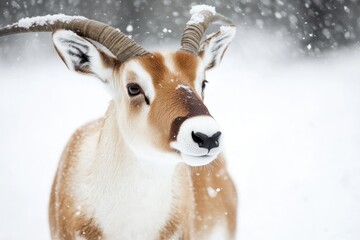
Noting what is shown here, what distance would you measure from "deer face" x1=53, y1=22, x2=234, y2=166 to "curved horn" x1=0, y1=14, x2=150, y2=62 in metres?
0.10

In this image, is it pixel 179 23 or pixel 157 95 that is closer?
pixel 157 95

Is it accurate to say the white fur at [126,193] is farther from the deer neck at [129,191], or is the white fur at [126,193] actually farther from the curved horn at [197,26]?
the curved horn at [197,26]

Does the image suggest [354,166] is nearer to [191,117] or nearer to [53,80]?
[191,117]

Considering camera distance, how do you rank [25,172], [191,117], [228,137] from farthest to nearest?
[228,137] < [25,172] < [191,117]

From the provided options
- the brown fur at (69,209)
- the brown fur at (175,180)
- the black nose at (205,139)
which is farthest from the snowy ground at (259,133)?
the black nose at (205,139)

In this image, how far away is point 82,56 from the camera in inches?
179

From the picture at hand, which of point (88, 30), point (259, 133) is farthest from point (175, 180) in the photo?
point (259, 133)

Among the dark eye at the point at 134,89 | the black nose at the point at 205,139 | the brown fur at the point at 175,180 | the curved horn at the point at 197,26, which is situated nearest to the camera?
the black nose at the point at 205,139

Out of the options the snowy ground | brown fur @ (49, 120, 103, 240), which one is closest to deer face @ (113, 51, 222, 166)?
brown fur @ (49, 120, 103, 240)

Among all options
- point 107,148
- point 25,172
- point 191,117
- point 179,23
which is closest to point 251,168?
point 25,172

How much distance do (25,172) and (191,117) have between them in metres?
6.51

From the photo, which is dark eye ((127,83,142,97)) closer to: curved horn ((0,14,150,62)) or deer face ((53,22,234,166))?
deer face ((53,22,234,166))

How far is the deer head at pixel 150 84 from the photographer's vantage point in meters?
3.82

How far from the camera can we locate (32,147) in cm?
1087
